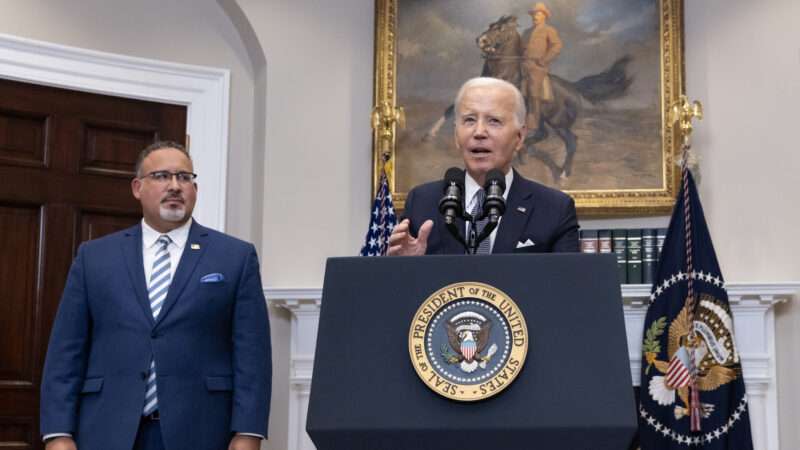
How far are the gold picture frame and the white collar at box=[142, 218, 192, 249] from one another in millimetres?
2230

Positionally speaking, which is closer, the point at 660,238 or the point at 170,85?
the point at 660,238

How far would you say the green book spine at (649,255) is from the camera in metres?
5.39

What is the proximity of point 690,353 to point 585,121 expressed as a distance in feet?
4.52

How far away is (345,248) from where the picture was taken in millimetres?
5723

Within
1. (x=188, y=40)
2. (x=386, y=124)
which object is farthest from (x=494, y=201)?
(x=188, y=40)

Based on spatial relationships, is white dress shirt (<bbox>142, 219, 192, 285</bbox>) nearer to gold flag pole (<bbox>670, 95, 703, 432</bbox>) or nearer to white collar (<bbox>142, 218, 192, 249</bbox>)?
white collar (<bbox>142, 218, 192, 249</bbox>)

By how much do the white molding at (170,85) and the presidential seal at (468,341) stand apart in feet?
12.4

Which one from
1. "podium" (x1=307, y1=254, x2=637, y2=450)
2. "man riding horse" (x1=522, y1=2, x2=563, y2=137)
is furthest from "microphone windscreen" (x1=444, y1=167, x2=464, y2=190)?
"man riding horse" (x1=522, y1=2, x2=563, y2=137)

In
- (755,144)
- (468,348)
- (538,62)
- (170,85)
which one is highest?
(538,62)

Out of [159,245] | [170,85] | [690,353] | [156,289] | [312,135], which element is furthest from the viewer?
[312,135]

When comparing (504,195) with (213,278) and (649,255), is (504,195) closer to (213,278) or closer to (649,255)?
(213,278)

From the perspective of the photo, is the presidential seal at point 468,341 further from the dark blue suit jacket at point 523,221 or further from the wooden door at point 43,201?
the wooden door at point 43,201

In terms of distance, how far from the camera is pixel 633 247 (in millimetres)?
5426

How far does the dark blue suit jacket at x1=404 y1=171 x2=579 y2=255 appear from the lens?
275cm
